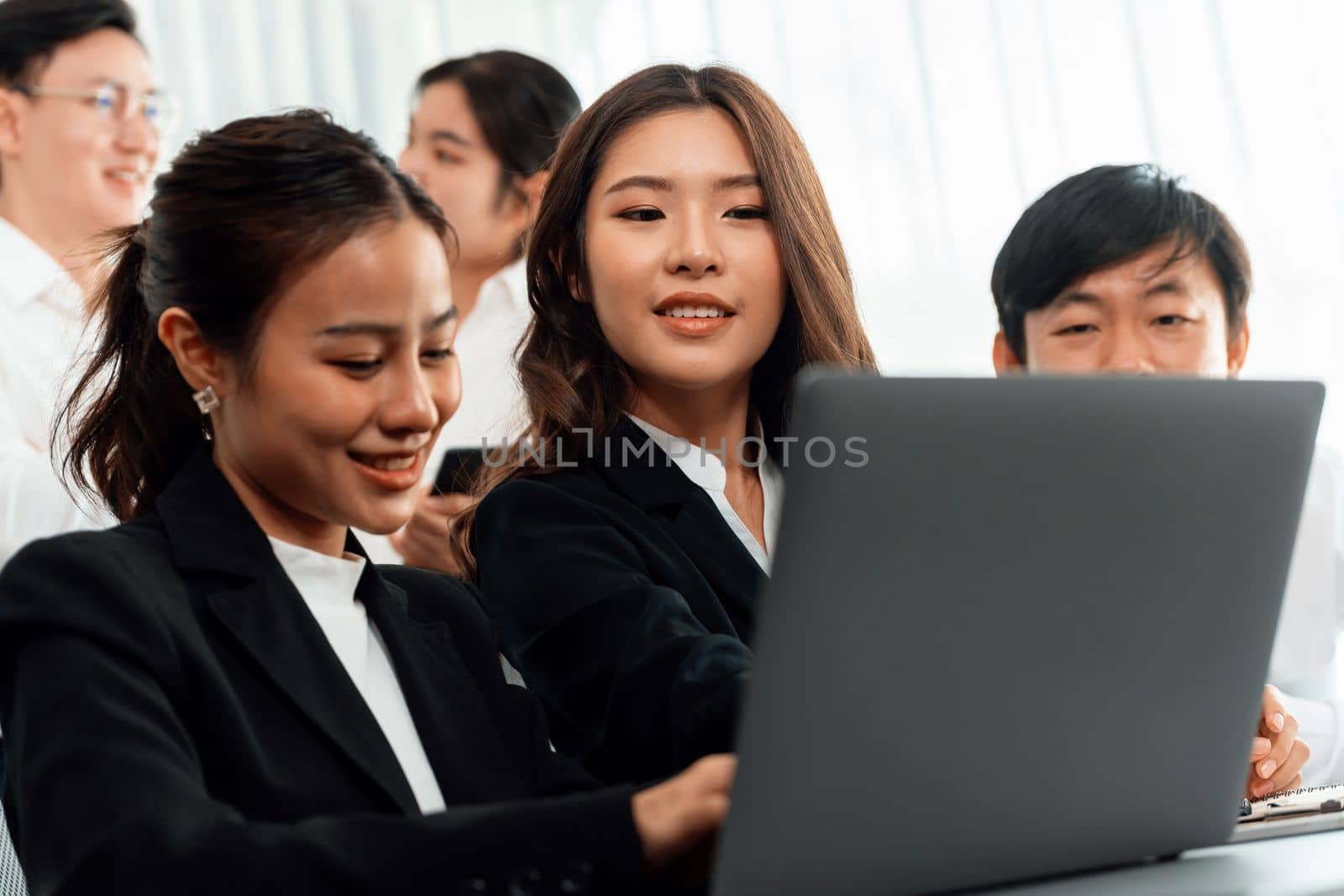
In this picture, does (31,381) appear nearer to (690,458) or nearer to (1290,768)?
(690,458)

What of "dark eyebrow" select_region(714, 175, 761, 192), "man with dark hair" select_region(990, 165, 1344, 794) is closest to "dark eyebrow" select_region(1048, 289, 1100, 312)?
"man with dark hair" select_region(990, 165, 1344, 794)

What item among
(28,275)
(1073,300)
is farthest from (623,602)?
(28,275)

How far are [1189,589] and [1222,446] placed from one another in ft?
0.26

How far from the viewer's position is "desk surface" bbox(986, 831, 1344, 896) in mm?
796

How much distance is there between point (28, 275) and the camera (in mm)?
2158

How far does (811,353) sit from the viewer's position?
1413mm

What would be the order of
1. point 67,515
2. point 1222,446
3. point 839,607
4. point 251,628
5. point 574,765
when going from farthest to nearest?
1. point 67,515
2. point 574,765
3. point 251,628
4. point 1222,446
5. point 839,607

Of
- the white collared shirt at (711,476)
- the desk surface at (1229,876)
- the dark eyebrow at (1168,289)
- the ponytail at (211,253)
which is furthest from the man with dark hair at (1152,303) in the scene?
the ponytail at (211,253)

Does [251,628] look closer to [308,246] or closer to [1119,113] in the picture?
[308,246]

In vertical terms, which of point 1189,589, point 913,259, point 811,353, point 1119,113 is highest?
point 1119,113

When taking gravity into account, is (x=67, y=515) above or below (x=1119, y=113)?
below

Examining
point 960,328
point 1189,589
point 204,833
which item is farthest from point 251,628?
point 960,328

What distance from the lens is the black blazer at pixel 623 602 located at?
1.06 meters

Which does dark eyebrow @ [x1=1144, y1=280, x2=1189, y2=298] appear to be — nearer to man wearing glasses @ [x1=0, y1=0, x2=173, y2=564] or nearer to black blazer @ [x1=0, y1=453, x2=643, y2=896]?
black blazer @ [x1=0, y1=453, x2=643, y2=896]
